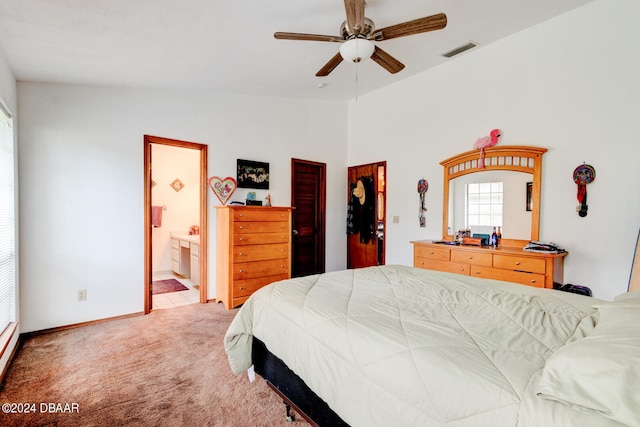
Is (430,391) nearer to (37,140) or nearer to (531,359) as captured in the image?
(531,359)

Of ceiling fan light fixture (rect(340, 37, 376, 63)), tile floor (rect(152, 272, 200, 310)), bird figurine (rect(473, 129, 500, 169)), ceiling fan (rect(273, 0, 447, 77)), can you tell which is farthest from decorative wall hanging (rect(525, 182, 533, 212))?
tile floor (rect(152, 272, 200, 310))

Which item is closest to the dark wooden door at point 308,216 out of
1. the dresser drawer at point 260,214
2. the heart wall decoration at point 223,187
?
the dresser drawer at point 260,214

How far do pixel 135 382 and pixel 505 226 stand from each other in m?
3.74

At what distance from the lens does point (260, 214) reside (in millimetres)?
3719

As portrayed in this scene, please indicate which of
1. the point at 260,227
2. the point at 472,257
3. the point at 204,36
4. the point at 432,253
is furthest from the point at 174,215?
the point at 472,257

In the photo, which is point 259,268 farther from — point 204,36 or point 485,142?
point 485,142

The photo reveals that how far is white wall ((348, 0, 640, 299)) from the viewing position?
2570mm

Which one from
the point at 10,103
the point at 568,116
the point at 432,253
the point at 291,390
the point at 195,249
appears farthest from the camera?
the point at 195,249

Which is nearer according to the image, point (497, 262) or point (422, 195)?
point (497, 262)

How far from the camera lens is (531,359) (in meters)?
0.98

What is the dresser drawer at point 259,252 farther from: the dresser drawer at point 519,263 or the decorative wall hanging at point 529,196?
the decorative wall hanging at point 529,196

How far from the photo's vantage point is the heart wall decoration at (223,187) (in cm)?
387

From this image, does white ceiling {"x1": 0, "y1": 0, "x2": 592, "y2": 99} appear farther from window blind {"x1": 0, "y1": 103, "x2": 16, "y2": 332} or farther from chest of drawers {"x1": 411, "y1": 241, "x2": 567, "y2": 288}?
chest of drawers {"x1": 411, "y1": 241, "x2": 567, "y2": 288}

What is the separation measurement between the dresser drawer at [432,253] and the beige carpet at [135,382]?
7.74ft
